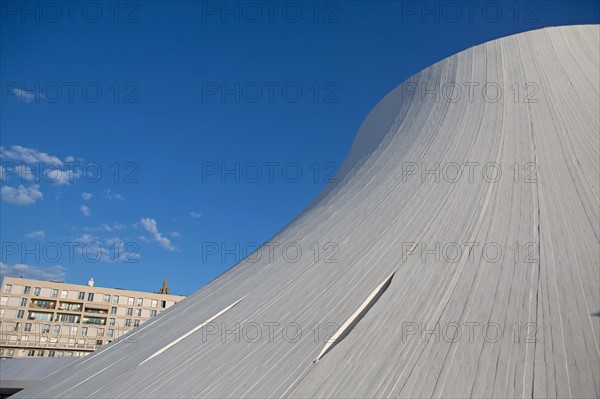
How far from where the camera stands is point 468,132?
5.52 metres

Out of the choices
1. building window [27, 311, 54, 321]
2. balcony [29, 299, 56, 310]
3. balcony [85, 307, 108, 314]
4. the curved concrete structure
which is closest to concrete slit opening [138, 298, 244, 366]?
the curved concrete structure

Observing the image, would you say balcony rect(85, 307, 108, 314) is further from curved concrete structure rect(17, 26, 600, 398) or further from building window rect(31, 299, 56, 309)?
curved concrete structure rect(17, 26, 600, 398)

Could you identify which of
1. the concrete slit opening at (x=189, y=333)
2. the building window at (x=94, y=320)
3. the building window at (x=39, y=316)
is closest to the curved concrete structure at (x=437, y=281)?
the concrete slit opening at (x=189, y=333)

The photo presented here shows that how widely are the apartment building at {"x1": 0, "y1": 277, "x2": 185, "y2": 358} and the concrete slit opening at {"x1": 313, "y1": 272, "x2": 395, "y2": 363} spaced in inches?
1232

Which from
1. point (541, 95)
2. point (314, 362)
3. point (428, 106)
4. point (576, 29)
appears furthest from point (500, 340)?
point (576, 29)

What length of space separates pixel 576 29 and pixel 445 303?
6.37 metres

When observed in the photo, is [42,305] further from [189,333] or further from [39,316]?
[189,333]

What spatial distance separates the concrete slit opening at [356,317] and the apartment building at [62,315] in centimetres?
3129

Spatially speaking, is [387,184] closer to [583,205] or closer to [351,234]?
[351,234]

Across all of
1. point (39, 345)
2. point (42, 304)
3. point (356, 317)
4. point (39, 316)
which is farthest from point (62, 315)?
point (356, 317)

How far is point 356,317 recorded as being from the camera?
11.2 ft

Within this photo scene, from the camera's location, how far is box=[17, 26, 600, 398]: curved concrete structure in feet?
8.86

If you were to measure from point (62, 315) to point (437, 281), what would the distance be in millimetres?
37527

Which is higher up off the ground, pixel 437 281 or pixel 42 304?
pixel 42 304
